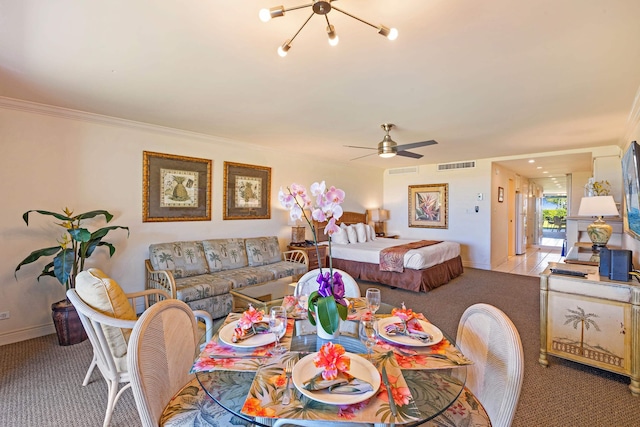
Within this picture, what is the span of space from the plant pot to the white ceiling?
2120 mm

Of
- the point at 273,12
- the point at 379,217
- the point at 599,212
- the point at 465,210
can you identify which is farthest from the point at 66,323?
the point at 465,210

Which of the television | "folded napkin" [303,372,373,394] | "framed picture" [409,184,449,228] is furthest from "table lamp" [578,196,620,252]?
"folded napkin" [303,372,373,394]

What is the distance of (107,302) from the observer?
1.84 metres

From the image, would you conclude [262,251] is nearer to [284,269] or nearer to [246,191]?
[284,269]

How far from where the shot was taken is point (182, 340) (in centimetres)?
151

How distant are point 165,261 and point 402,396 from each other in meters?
3.54

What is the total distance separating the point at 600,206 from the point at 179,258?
5.31 m

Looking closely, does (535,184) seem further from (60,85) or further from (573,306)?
(60,85)

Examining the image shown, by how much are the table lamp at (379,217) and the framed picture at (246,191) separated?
3.08 m

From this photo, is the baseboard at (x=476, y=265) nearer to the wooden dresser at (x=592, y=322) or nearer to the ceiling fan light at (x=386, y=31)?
the wooden dresser at (x=592, y=322)

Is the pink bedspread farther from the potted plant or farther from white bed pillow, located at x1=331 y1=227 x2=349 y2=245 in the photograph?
the potted plant

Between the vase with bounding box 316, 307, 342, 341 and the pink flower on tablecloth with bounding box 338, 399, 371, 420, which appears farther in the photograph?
the vase with bounding box 316, 307, 342, 341

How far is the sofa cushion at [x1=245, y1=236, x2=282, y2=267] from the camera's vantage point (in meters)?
4.58

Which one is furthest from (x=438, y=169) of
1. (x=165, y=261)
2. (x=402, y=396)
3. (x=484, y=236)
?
(x=402, y=396)
